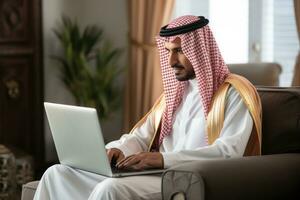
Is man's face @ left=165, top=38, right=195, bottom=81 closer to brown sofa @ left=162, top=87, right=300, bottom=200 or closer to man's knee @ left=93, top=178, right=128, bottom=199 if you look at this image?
brown sofa @ left=162, top=87, right=300, bottom=200

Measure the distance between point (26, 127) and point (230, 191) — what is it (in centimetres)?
332

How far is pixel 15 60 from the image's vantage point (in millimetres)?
5586

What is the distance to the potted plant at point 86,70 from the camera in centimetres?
565

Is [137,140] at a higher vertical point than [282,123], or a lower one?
lower

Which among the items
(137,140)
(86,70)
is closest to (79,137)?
(137,140)

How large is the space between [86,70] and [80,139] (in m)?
2.78

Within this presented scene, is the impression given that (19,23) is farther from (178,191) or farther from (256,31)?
(178,191)

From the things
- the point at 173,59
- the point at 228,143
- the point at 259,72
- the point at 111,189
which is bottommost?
the point at 111,189

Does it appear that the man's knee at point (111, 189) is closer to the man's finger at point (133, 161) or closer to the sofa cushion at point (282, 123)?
the man's finger at point (133, 161)

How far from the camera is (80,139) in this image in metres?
2.88

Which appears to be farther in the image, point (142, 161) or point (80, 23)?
point (80, 23)

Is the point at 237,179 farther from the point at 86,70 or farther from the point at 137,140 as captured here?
the point at 86,70

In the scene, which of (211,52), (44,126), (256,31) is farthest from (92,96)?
(211,52)

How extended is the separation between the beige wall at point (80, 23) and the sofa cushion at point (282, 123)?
2905mm
